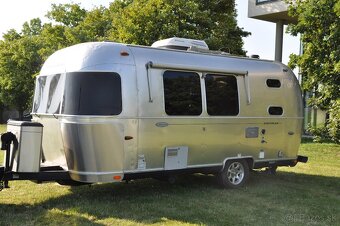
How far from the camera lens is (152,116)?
783cm

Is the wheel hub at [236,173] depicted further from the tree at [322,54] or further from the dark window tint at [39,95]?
the dark window tint at [39,95]

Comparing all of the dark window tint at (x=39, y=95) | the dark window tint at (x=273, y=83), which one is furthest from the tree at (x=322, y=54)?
the dark window tint at (x=39, y=95)

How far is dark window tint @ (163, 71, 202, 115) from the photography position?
26.6 feet

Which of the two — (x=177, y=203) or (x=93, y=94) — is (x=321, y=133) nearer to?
(x=177, y=203)

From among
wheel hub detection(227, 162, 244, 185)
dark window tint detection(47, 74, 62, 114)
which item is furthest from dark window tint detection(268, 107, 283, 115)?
dark window tint detection(47, 74, 62, 114)

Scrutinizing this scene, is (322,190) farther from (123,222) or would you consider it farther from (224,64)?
(123,222)

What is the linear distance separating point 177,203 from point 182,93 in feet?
6.47

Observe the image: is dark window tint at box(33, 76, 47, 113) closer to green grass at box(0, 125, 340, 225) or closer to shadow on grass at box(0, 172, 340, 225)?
green grass at box(0, 125, 340, 225)

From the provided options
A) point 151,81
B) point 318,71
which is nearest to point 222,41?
point 318,71

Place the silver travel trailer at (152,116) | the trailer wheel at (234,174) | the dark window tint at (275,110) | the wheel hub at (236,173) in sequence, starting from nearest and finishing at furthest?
1. the silver travel trailer at (152,116)
2. the trailer wheel at (234,174)
3. the wheel hub at (236,173)
4. the dark window tint at (275,110)

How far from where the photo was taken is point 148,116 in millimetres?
7770

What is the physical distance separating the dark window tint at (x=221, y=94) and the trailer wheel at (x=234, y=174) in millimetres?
1053

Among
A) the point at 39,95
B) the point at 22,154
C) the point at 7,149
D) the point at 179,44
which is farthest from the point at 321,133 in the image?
the point at 7,149

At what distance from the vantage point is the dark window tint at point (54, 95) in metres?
7.71
